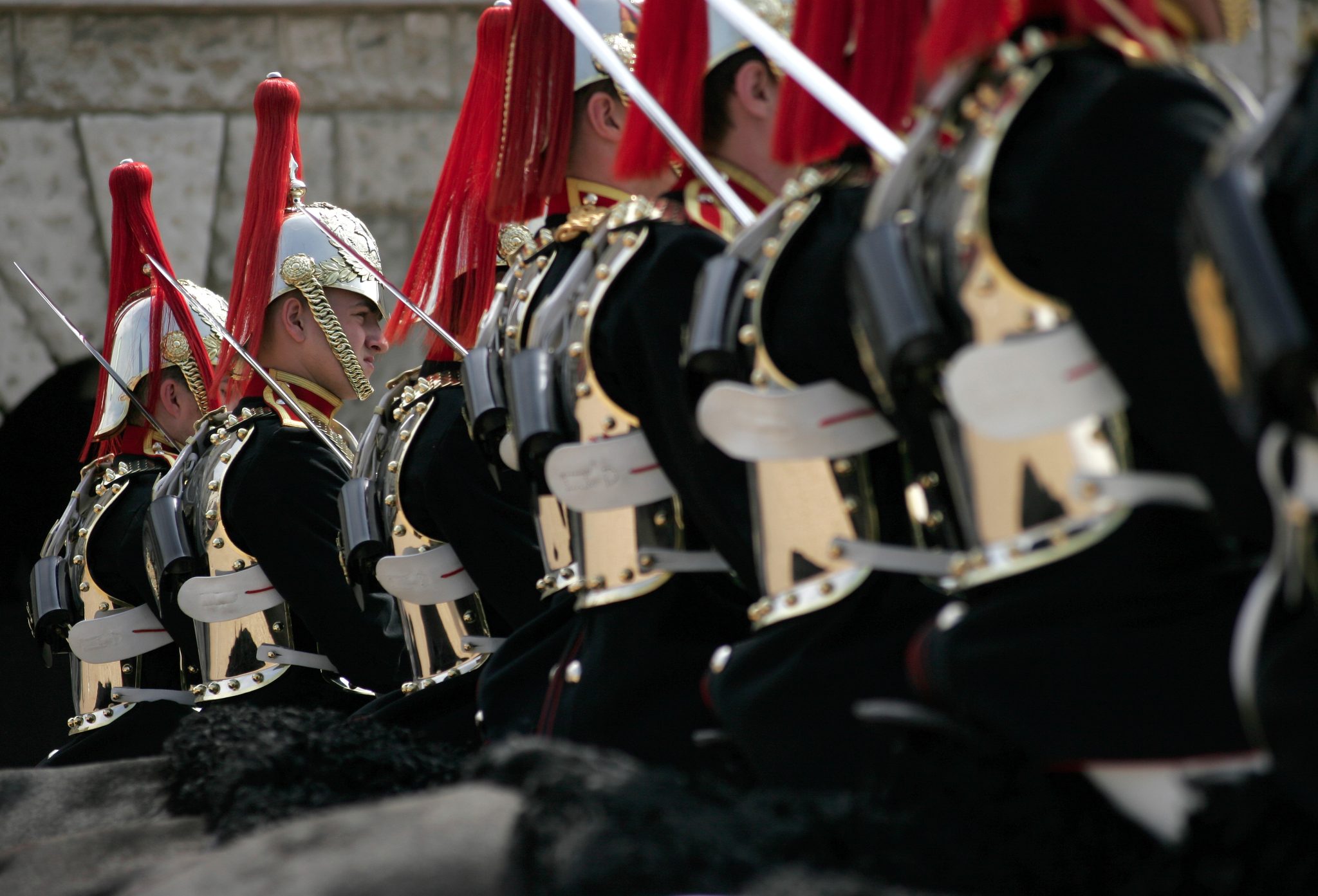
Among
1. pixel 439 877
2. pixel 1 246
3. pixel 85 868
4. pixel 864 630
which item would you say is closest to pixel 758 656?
pixel 864 630

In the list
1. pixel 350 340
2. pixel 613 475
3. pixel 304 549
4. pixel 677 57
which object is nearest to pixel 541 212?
pixel 677 57

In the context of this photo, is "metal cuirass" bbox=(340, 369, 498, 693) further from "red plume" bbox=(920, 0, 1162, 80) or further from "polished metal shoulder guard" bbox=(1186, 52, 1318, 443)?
"polished metal shoulder guard" bbox=(1186, 52, 1318, 443)

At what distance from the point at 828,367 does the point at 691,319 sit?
19 centimetres

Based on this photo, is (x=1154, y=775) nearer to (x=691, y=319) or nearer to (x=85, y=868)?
(x=691, y=319)

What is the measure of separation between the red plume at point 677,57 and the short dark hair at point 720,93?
0.01 metres

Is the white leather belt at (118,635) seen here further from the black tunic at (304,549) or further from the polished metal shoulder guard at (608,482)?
the polished metal shoulder guard at (608,482)

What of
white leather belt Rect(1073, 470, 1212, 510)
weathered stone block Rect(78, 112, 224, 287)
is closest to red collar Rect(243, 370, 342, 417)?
weathered stone block Rect(78, 112, 224, 287)

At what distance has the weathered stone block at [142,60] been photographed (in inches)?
261

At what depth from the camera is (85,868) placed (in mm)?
1842

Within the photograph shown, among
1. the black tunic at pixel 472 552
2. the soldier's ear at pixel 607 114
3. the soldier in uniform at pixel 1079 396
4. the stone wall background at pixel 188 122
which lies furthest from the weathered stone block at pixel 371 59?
the soldier in uniform at pixel 1079 396

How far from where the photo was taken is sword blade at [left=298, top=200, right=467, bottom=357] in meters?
3.40

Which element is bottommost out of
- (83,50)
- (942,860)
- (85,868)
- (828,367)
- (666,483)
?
(85,868)

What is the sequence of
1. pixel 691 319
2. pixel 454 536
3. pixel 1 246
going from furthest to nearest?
pixel 1 246 → pixel 454 536 → pixel 691 319

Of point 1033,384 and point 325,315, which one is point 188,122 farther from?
point 1033,384
